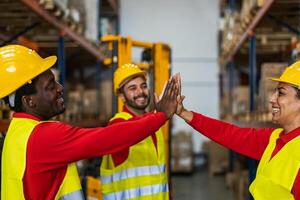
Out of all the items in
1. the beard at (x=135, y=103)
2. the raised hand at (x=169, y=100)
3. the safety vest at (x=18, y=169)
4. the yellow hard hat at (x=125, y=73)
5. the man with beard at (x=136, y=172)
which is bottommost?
the man with beard at (x=136, y=172)

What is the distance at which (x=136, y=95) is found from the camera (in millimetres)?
3777

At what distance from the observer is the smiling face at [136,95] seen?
3775 millimetres

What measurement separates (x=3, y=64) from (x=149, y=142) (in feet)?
4.72

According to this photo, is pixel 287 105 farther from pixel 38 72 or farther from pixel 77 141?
pixel 38 72

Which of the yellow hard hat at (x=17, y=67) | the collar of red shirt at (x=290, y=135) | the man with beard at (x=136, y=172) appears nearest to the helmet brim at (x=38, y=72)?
the yellow hard hat at (x=17, y=67)

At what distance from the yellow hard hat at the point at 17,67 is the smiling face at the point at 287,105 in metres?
1.40

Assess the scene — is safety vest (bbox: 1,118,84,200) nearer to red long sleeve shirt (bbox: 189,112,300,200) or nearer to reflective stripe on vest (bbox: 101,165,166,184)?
reflective stripe on vest (bbox: 101,165,166,184)

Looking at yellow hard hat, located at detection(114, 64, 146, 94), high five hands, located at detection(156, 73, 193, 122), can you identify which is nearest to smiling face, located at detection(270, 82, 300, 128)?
high five hands, located at detection(156, 73, 193, 122)

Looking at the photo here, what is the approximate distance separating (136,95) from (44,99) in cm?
132

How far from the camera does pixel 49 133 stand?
7.75 ft

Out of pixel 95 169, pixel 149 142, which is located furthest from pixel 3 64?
pixel 95 169

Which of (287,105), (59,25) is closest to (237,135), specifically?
(287,105)

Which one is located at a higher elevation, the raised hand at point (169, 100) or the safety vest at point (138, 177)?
the raised hand at point (169, 100)

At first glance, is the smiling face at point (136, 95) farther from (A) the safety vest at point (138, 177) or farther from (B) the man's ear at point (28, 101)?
(B) the man's ear at point (28, 101)
